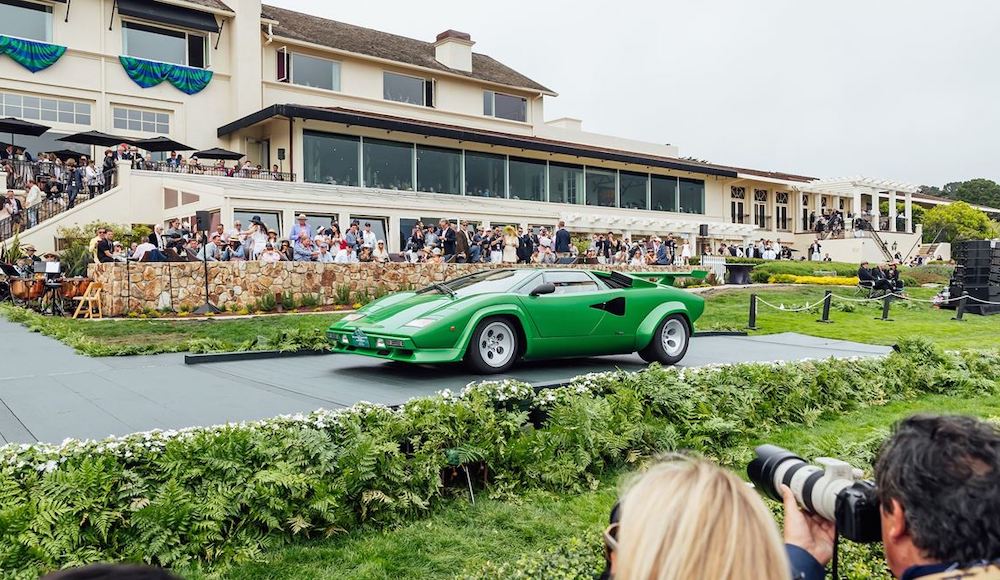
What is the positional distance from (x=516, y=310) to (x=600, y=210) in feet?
108

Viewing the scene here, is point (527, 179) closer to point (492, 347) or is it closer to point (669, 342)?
point (669, 342)

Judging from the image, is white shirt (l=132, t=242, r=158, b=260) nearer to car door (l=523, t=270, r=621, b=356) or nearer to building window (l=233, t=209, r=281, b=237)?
building window (l=233, t=209, r=281, b=237)

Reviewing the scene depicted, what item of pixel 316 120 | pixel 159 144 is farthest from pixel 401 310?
pixel 316 120

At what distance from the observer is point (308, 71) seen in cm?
3466

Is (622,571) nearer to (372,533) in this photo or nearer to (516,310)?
(372,533)

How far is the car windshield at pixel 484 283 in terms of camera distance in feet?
30.0

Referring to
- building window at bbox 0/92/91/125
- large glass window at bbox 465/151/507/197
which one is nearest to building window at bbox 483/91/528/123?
large glass window at bbox 465/151/507/197

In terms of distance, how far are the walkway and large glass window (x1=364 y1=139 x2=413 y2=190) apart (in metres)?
21.6

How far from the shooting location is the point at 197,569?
13.2ft

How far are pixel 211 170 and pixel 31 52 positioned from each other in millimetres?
7930

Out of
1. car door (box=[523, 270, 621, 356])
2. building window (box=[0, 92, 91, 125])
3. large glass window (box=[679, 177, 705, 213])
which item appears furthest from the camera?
large glass window (box=[679, 177, 705, 213])

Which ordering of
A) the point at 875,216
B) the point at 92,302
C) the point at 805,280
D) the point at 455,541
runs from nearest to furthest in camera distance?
the point at 455,541
the point at 92,302
the point at 805,280
the point at 875,216

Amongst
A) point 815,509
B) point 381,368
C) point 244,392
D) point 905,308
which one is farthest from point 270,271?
point 905,308

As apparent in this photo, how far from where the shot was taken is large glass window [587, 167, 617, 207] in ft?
137
